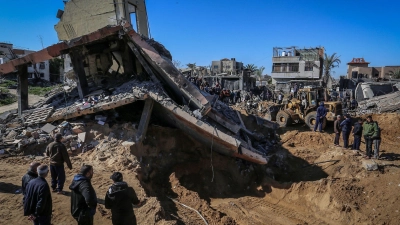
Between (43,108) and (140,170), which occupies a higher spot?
(43,108)

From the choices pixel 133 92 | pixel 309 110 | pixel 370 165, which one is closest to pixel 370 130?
pixel 370 165

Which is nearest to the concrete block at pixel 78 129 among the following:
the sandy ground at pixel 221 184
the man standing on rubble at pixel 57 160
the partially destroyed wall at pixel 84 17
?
the sandy ground at pixel 221 184

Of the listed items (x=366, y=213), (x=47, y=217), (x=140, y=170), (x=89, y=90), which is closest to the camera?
(x=47, y=217)

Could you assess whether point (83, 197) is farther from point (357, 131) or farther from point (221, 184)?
point (357, 131)

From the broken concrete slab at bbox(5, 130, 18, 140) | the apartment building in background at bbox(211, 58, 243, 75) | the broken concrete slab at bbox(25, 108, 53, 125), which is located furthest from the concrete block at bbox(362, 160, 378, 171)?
the apartment building in background at bbox(211, 58, 243, 75)

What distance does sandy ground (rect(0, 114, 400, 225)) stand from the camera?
5.56 m

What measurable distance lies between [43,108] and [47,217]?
241 inches

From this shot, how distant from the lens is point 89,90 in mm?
9320

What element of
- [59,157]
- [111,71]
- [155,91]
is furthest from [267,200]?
[111,71]

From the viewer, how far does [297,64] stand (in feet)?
115

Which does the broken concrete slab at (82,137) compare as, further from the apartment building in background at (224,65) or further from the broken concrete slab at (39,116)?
the apartment building in background at (224,65)

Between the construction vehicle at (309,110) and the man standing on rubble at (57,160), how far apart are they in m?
11.1

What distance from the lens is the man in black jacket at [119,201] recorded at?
10.9ft

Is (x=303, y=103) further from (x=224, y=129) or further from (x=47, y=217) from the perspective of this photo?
(x=47, y=217)
